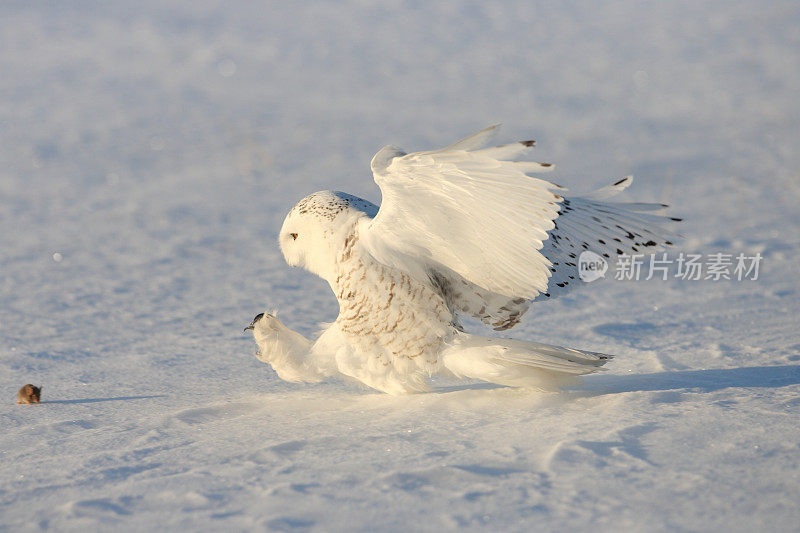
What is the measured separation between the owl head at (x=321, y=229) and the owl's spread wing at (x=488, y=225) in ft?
0.58

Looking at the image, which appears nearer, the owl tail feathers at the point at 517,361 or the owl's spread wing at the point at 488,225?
the owl's spread wing at the point at 488,225

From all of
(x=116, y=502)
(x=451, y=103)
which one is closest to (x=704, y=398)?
(x=116, y=502)

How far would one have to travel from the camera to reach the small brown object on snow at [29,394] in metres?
2.93

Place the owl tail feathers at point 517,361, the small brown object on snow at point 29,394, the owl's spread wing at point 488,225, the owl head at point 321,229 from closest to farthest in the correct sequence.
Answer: the owl's spread wing at point 488,225 → the owl tail feathers at point 517,361 → the owl head at point 321,229 → the small brown object on snow at point 29,394

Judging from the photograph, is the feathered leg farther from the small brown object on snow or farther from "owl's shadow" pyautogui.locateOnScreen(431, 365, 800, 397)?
the small brown object on snow

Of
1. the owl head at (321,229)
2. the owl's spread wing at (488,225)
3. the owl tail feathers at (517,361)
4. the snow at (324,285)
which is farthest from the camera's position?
the owl head at (321,229)

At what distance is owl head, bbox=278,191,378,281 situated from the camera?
9.27 feet

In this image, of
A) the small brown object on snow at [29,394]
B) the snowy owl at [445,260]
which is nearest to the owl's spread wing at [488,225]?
the snowy owl at [445,260]

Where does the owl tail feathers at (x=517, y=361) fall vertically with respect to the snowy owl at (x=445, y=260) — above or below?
below

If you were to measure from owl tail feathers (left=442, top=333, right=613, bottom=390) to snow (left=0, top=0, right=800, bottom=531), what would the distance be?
0.09 meters

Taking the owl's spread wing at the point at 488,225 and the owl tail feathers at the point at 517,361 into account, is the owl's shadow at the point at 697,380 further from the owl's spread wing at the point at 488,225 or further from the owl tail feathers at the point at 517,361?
the owl's spread wing at the point at 488,225

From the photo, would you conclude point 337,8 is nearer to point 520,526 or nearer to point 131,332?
point 131,332

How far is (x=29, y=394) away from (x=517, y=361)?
1.83 meters

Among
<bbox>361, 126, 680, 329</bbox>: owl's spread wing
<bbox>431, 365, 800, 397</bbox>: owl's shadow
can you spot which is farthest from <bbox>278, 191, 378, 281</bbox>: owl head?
<bbox>431, 365, 800, 397</bbox>: owl's shadow
